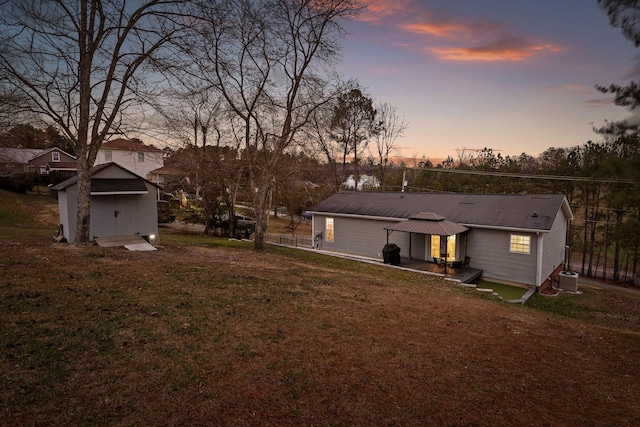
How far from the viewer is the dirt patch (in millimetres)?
3787

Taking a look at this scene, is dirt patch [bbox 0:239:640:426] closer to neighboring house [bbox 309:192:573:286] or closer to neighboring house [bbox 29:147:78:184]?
neighboring house [bbox 309:192:573:286]

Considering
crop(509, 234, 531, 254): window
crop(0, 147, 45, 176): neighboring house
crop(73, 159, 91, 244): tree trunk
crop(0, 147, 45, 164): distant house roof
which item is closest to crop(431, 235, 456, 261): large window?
crop(509, 234, 531, 254): window

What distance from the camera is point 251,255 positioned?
50.9 feet

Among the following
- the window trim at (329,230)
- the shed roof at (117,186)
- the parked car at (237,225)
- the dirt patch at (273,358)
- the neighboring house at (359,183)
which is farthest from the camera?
the neighboring house at (359,183)

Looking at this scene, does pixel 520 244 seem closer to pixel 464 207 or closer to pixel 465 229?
pixel 465 229

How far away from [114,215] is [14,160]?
38767 millimetres

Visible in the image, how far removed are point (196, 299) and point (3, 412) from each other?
4.01m

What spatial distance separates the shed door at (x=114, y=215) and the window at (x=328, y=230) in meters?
10.8

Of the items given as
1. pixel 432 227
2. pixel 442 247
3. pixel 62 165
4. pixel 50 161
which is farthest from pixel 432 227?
pixel 50 161

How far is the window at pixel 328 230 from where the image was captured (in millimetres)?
22203

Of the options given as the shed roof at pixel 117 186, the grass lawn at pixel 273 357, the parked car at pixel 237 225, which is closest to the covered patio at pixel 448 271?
the grass lawn at pixel 273 357

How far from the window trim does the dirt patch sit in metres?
13.0

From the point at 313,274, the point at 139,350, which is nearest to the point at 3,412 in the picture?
the point at 139,350

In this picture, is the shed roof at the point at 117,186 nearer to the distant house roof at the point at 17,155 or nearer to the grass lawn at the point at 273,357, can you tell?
the grass lawn at the point at 273,357
